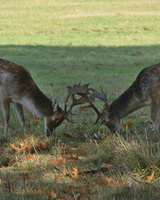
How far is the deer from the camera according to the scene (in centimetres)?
784

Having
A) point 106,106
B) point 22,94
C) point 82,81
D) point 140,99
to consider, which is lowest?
point 82,81

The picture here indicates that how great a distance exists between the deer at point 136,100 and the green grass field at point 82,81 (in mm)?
279

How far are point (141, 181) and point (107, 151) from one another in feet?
5.11

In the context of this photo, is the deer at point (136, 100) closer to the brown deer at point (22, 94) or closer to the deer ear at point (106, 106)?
the deer ear at point (106, 106)

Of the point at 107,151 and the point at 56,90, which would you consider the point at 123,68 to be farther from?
the point at 107,151

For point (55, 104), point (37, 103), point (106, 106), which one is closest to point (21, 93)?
point (37, 103)

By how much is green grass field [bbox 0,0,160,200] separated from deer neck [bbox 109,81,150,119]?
1.28 ft

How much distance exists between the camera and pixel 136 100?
8.03 m

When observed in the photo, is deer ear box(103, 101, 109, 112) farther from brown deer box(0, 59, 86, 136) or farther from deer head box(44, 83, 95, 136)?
brown deer box(0, 59, 86, 136)

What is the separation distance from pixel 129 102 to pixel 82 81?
19.2ft

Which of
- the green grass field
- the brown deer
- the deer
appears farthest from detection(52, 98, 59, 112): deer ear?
the deer

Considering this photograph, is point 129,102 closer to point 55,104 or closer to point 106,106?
point 106,106

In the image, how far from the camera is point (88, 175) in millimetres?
5578

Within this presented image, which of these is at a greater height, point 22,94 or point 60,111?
point 22,94
